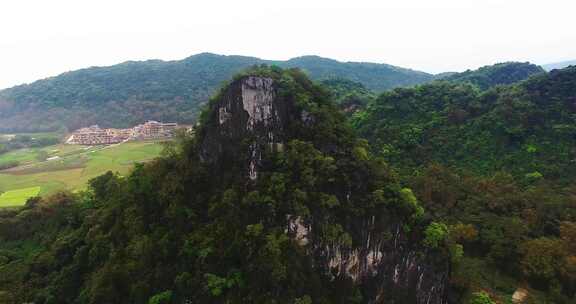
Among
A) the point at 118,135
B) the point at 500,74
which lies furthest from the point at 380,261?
the point at 500,74

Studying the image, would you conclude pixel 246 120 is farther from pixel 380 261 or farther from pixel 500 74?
pixel 500 74

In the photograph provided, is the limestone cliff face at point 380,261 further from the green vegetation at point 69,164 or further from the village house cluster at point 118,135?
the village house cluster at point 118,135

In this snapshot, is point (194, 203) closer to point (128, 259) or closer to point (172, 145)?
point (128, 259)

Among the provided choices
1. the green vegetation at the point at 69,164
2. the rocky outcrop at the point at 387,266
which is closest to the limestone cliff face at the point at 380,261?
the rocky outcrop at the point at 387,266

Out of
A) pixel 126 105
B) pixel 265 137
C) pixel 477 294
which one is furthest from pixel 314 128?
pixel 126 105

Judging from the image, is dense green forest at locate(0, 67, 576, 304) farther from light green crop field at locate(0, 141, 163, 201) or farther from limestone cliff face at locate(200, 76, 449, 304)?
light green crop field at locate(0, 141, 163, 201)

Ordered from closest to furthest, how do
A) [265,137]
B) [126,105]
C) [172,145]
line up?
[265,137] < [172,145] < [126,105]
